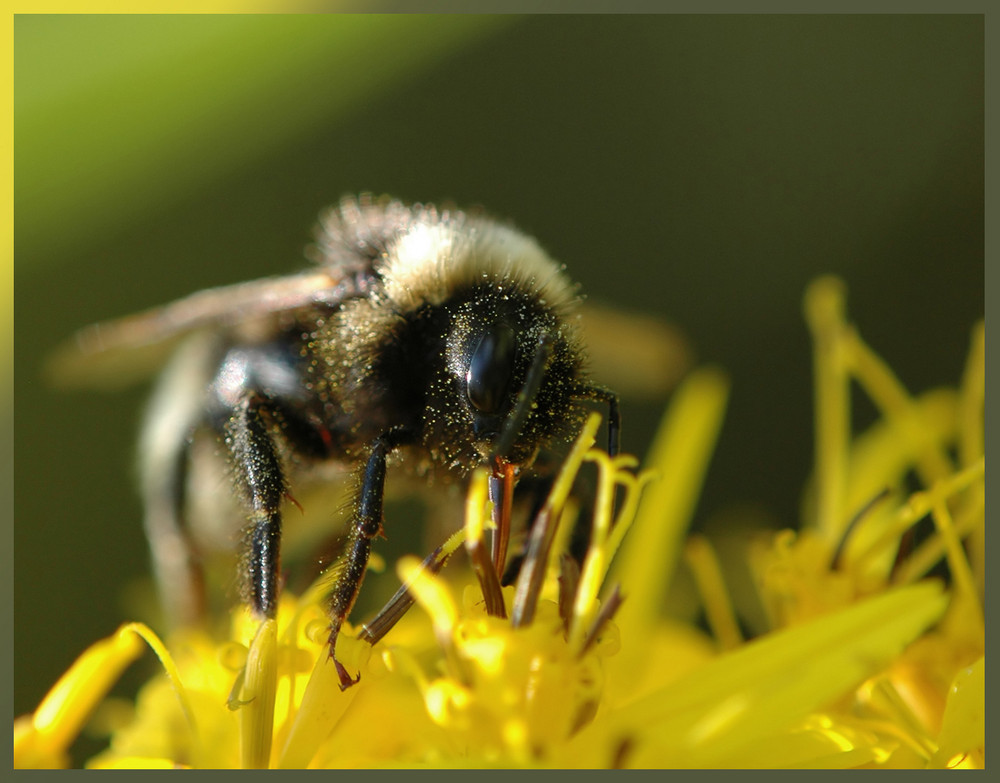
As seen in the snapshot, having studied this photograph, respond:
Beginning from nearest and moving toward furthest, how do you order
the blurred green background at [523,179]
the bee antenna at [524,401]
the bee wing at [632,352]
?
1. the bee antenna at [524,401]
2. the blurred green background at [523,179]
3. the bee wing at [632,352]

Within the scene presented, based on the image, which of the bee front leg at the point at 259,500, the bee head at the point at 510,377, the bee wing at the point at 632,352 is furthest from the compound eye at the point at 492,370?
the bee wing at the point at 632,352

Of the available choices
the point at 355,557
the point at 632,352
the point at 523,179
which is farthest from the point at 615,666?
the point at 523,179

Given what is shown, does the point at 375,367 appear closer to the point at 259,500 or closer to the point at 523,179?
the point at 259,500

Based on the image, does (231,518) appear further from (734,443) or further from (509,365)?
(734,443)

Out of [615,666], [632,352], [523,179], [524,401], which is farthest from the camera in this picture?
[523,179]

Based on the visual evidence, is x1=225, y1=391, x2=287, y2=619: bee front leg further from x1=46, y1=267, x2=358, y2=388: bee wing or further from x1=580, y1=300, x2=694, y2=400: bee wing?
x1=580, y1=300, x2=694, y2=400: bee wing

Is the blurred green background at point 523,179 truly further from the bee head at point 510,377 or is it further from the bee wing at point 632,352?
the bee head at point 510,377

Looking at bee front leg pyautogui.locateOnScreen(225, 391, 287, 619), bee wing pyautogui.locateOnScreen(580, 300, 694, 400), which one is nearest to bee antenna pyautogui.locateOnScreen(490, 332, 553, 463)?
bee front leg pyautogui.locateOnScreen(225, 391, 287, 619)
